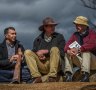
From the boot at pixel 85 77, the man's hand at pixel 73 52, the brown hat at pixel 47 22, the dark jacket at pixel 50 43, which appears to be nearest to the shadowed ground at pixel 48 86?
the boot at pixel 85 77

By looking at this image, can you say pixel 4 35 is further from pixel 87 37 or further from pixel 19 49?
pixel 87 37

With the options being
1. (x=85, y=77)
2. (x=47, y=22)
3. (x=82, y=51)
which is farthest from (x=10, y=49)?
(x=85, y=77)

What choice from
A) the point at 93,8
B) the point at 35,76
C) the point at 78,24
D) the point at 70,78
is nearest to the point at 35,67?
the point at 35,76

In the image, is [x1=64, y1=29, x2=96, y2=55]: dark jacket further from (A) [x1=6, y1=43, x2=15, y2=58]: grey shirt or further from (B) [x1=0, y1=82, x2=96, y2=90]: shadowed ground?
(A) [x1=6, y1=43, x2=15, y2=58]: grey shirt

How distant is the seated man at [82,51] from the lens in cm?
788

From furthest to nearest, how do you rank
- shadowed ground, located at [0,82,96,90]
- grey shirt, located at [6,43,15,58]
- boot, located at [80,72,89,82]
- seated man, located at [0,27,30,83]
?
grey shirt, located at [6,43,15,58]
seated man, located at [0,27,30,83]
boot, located at [80,72,89,82]
shadowed ground, located at [0,82,96,90]

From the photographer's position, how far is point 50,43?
27.8 ft

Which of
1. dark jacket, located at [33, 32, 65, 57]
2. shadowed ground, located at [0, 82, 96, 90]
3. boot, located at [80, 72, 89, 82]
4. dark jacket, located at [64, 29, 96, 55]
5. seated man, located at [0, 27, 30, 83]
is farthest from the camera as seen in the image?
dark jacket, located at [33, 32, 65, 57]

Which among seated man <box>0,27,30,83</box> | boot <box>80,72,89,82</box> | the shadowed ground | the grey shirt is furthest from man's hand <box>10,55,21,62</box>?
boot <box>80,72,89,82</box>

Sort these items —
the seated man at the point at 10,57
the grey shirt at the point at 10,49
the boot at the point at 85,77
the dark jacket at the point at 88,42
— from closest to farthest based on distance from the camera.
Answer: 1. the boot at the point at 85,77
2. the dark jacket at the point at 88,42
3. the seated man at the point at 10,57
4. the grey shirt at the point at 10,49

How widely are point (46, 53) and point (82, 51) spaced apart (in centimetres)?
79

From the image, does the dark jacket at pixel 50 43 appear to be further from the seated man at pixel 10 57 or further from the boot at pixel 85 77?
the boot at pixel 85 77

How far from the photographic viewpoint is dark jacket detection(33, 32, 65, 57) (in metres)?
8.42

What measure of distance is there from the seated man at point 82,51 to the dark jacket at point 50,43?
0.15 metres
